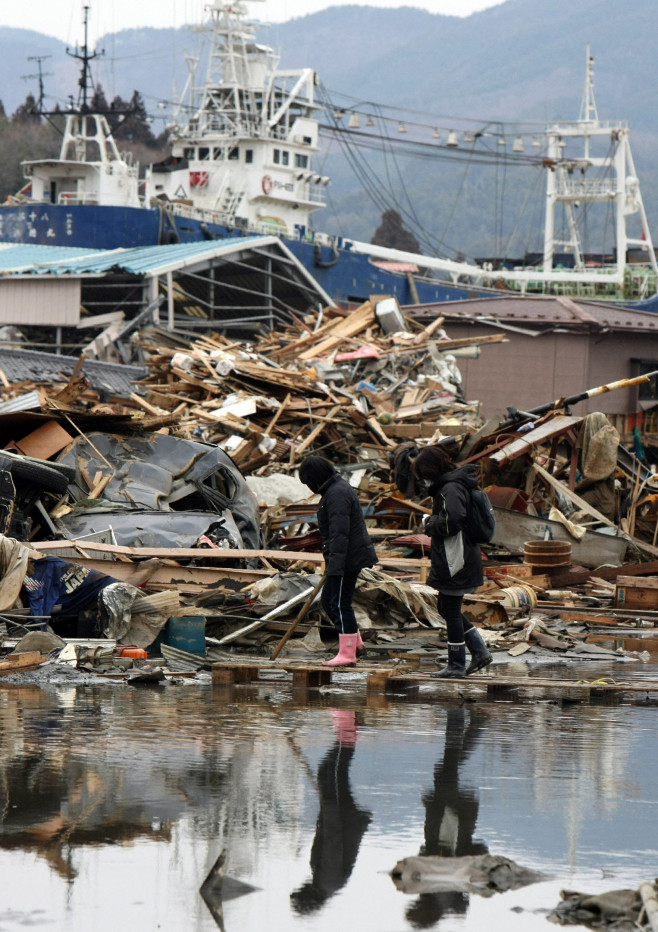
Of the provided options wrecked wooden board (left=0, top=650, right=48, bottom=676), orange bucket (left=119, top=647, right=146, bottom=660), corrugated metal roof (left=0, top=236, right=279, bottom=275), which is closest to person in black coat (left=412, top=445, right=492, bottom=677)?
orange bucket (left=119, top=647, right=146, bottom=660)

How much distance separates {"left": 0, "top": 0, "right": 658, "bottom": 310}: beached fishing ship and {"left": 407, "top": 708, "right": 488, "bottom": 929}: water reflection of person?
42459mm

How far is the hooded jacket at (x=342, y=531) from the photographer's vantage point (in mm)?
10078

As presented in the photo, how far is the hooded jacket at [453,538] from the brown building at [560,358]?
868 inches

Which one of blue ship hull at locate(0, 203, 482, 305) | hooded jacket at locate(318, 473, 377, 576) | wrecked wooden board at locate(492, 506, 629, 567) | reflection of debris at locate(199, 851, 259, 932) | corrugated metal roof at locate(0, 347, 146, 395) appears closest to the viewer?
reflection of debris at locate(199, 851, 259, 932)

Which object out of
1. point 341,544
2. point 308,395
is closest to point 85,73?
point 308,395

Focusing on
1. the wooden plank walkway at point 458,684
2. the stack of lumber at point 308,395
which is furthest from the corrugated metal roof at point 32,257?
the wooden plank walkway at point 458,684

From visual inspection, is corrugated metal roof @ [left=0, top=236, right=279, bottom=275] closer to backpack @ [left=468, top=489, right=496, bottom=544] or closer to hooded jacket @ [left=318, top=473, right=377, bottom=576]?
hooded jacket @ [left=318, top=473, right=377, bottom=576]

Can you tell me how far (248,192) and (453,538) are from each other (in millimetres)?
51559

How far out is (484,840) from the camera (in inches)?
215

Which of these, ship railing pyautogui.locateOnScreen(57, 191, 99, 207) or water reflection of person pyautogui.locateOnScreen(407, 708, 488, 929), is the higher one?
ship railing pyautogui.locateOnScreen(57, 191, 99, 207)

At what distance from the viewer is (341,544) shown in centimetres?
1009

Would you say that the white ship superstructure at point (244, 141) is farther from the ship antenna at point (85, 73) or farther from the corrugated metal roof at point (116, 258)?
the corrugated metal roof at point (116, 258)

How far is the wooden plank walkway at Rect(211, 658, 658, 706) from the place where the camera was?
30.1 ft

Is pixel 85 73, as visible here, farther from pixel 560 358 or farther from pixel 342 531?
pixel 342 531
